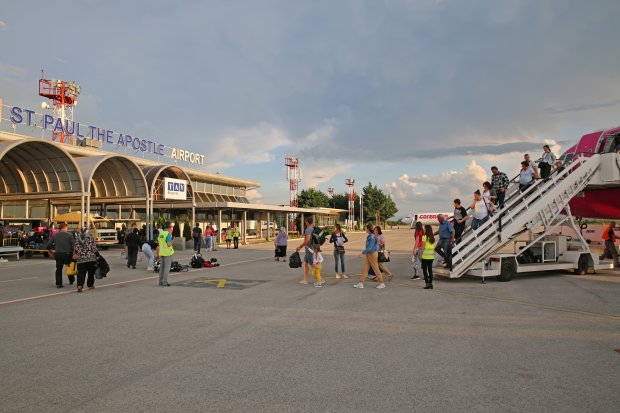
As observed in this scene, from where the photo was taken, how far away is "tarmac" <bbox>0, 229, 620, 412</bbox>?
160 inches

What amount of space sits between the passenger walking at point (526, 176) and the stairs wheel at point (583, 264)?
2.94 m

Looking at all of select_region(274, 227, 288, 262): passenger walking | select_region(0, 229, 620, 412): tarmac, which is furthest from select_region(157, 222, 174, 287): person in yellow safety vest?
select_region(274, 227, 288, 262): passenger walking

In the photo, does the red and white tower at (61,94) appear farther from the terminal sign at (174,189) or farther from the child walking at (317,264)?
the child walking at (317,264)

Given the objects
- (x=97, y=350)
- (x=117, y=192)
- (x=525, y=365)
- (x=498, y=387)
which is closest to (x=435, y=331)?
(x=525, y=365)

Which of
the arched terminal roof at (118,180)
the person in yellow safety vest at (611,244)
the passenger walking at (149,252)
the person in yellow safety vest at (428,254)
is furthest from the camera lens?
the arched terminal roof at (118,180)

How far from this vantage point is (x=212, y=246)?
90.3ft

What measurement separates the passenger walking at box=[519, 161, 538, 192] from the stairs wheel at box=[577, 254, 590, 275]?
294 cm

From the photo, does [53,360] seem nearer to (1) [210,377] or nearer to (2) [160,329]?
(2) [160,329]

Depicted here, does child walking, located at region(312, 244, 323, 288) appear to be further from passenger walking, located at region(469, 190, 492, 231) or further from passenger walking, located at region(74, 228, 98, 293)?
passenger walking, located at region(74, 228, 98, 293)

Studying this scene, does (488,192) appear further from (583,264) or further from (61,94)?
(61,94)

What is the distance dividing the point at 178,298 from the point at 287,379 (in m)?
5.84

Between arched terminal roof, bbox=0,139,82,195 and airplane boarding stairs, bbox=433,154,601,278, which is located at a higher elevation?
arched terminal roof, bbox=0,139,82,195

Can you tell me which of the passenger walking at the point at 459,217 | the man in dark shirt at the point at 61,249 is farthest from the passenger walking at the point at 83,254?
the passenger walking at the point at 459,217

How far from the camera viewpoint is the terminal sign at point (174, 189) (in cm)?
3014
